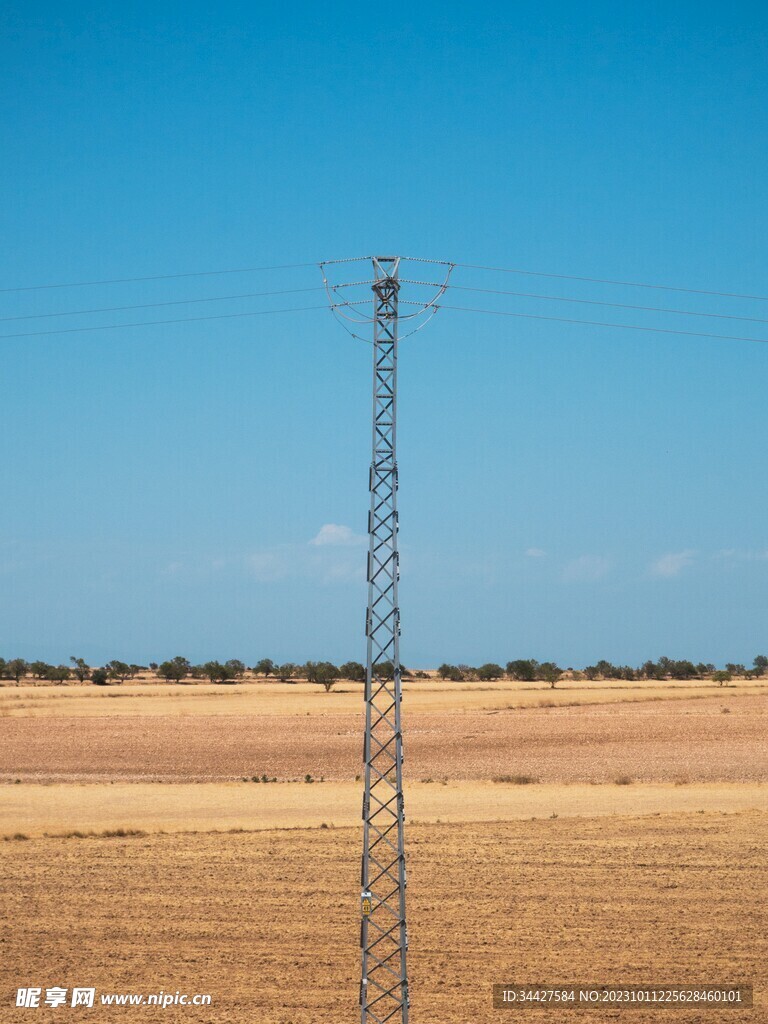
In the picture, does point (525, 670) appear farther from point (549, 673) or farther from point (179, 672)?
point (179, 672)

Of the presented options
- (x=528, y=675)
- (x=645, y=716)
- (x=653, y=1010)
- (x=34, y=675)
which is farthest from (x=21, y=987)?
(x=34, y=675)

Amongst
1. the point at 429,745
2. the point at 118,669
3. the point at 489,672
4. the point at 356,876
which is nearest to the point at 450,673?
the point at 489,672

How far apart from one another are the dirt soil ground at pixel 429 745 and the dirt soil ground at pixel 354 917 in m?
20.4

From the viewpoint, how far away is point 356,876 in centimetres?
Result: 3256

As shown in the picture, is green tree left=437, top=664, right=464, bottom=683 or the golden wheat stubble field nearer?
the golden wheat stubble field

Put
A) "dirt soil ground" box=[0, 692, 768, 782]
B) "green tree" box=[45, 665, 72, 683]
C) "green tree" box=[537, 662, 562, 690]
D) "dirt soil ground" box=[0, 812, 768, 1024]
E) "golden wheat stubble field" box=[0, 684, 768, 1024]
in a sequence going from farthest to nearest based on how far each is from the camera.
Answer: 1. "green tree" box=[45, 665, 72, 683]
2. "green tree" box=[537, 662, 562, 690]
3. "dirt soil ground" box=[0, 692, 768, 782]
4. "golden wheat stubble field" box=[0, 684, 768, 1024]
5. "dirt soil ground" box=[0, 812, 768, 1024]

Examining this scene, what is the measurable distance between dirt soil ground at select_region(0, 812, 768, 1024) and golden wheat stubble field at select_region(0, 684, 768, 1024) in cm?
8

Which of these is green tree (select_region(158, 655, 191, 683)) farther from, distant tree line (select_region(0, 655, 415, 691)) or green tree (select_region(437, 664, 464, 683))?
green tree (select_region(437, 664, 464, 683))

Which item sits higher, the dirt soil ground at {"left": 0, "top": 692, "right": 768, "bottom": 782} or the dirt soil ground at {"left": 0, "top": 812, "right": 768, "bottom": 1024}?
the dirt soil ground at {"left": 0, "top": 692, "right": 768, "bottom": 782}

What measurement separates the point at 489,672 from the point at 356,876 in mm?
144853

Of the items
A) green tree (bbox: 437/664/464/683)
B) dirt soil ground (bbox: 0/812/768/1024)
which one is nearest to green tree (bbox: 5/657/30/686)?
green tree (bbox: 437/664/464/683)

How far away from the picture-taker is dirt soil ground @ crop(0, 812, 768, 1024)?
73.8 feet

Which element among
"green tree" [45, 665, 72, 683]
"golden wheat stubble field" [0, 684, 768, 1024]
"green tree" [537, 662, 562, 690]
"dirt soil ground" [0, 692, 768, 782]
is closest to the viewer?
"golden wheat stubble field" [0, 684, 768, 1024]

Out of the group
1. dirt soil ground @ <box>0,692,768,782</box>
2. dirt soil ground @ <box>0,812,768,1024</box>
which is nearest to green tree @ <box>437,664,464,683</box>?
dirt soil ground @ <box>0,692,768,782</box>
